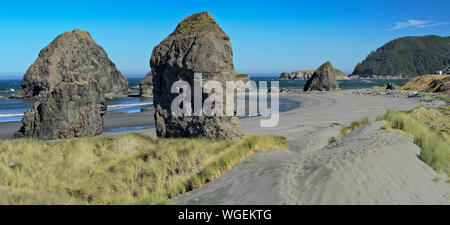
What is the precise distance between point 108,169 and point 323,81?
62520 millimetres

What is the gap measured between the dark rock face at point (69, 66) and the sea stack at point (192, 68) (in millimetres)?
41176

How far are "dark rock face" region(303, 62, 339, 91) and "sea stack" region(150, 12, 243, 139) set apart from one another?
55645 millimetres

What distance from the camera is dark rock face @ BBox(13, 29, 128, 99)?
189 feet

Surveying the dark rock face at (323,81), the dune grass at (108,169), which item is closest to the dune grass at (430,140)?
the dune grass at (108,169)

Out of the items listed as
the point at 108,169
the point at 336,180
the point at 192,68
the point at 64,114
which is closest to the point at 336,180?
the point at 336,180

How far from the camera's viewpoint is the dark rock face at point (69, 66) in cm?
5758

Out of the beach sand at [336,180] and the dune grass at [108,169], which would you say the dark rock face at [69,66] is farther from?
the beach sand at [336,180]

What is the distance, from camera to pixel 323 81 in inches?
2554

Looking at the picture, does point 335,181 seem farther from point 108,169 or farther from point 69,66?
point 69,66

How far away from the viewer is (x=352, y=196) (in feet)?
15.4

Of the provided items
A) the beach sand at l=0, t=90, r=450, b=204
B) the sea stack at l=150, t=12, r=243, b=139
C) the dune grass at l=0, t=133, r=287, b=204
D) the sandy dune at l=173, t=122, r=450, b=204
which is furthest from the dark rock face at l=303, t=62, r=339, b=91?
the sandy dune at l=173, t=122, r=450, b=204

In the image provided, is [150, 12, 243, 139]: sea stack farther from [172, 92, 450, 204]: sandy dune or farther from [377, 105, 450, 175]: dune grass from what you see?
Answer: [377, 105, 450, 175]: dune grass
